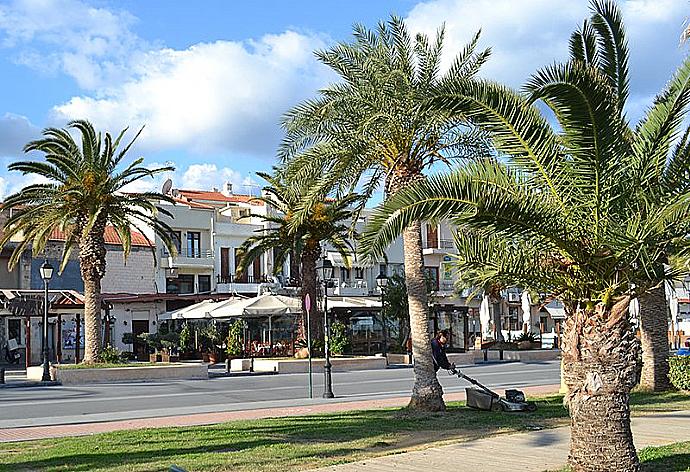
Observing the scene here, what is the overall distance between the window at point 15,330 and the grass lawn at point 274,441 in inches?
1419

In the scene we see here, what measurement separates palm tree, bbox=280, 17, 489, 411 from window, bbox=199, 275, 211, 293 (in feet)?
141

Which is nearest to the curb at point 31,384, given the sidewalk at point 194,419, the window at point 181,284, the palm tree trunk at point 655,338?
the sidewalk at point 194,419

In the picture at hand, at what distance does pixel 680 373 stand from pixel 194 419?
1153 centimetres

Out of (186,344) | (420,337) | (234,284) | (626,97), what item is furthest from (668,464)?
(234,284)

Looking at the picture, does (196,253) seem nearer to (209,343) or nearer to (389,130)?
(209,343)

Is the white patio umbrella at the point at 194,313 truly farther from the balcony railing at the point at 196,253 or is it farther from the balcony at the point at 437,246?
the balcony at the point at 437,246

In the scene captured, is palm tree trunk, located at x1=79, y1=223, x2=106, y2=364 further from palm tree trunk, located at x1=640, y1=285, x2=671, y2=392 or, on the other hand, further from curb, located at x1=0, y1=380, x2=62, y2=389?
palm tree trunk, located at x1=640, y1=285, x2=671, y2=392

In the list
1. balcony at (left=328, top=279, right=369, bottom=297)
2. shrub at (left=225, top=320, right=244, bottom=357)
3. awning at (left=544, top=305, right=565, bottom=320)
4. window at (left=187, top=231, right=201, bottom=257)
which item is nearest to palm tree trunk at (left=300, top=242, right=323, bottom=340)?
shrub at (left=225, top=320, right=244, bottom=357)

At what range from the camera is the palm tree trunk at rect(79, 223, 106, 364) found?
32.3 meters

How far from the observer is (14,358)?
4659cm

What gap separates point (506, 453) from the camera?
12.5 m

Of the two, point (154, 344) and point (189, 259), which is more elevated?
point (189, 259)

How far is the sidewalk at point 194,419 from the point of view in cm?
1664

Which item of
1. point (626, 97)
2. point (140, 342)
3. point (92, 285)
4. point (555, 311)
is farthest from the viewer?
point (555, 311)
